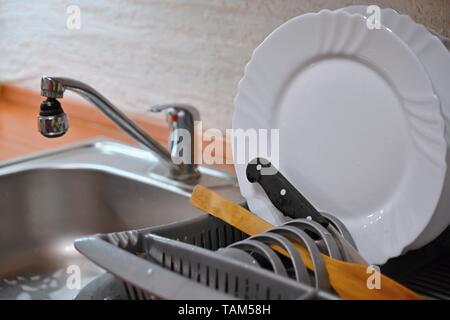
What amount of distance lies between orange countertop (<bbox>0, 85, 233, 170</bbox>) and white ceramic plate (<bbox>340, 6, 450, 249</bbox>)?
0.53 metres

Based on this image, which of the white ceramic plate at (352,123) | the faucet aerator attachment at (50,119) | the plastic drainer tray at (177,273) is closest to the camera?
the plastic drainer tray at (177,273)

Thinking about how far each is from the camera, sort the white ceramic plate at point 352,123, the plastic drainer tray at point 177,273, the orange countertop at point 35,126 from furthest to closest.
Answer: the orange countertop at point 35,126 < the white ceramic plate at point 352,123 < the plastic drainer tray at point 177,273

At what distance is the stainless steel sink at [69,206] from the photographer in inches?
42.4

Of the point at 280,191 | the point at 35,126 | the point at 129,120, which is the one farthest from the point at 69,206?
the point at 280,191

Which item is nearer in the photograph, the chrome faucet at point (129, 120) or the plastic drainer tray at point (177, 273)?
the plastic drainer tray at point (177, 273)

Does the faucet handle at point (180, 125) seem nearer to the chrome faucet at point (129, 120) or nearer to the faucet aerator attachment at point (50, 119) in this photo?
the chrome faucet at point (129, 120)

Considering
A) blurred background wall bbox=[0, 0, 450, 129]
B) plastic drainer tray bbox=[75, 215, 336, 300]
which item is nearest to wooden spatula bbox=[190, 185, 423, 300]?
plastic drainer tray bbox=[75, 215, 336, 300]

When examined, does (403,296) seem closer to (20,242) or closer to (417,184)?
(417,184)

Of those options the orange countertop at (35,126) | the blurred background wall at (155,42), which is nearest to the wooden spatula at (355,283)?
the blurred background wall at (155,42)

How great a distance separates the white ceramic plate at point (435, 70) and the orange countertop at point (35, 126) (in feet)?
1.73

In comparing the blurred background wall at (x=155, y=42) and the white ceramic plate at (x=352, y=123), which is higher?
the blurred background wall at (x=155, y=42)

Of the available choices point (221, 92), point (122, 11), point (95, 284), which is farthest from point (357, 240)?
point (122, 11)

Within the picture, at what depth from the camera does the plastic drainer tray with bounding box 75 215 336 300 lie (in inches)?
20.6

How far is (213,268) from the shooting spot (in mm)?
577
